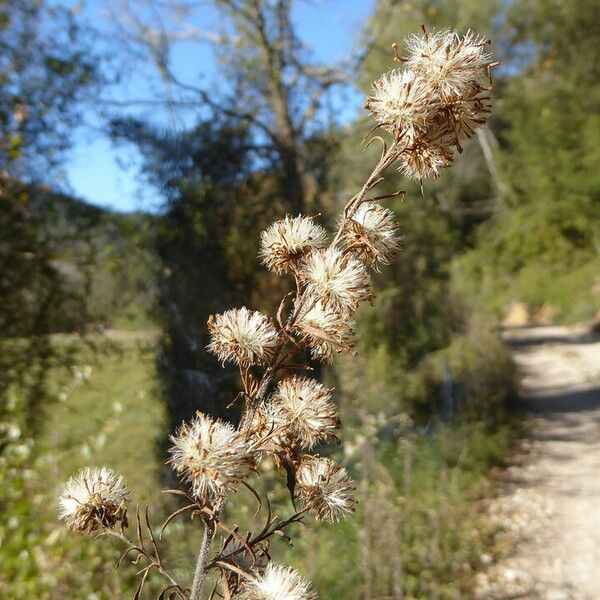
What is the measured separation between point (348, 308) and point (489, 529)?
5.85 metres

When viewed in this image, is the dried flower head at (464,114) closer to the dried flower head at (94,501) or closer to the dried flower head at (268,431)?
the dried flower head at (268,431)

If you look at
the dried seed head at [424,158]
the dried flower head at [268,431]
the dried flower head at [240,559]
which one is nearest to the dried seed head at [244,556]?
the dried flower head at [240,559]

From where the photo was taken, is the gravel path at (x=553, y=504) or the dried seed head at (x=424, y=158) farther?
the gravel path at (x=553, y=504)

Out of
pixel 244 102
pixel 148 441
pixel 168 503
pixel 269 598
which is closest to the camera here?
pixel 269 598

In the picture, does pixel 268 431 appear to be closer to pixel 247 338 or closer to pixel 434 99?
pixel 247 338

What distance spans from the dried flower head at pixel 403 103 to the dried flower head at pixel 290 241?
0.51ft

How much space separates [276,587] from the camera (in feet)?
2.24

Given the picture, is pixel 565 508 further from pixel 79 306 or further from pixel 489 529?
pixel 79 306

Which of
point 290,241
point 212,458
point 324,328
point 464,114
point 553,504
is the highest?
point 464,114

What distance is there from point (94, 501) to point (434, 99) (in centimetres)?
59

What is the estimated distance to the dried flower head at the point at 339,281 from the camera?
0.75 meters

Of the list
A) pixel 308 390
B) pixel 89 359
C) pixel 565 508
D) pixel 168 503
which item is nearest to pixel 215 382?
pixel 168 503

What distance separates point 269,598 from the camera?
2.22 feet

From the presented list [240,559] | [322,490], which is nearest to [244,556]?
[240,559]
